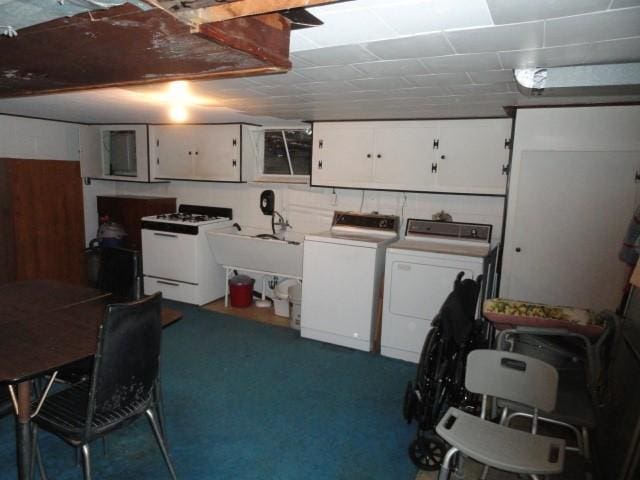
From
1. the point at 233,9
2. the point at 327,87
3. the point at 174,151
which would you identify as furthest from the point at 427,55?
the point at 174,151

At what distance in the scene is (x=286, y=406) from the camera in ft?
9.15

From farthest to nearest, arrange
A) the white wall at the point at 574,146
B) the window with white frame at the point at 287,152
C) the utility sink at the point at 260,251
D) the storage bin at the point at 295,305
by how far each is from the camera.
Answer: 1. the window with white frame at the point at 287,152
2. the utility sink at the point at 260,251
3. the storage bin at the point at 295,305
4. the white wall at the point at 574,146

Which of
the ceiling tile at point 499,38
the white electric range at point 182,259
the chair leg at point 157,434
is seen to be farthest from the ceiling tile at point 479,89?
the white electric range at point 182,259

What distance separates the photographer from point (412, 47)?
5.51 feet

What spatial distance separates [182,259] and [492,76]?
11.8 feet

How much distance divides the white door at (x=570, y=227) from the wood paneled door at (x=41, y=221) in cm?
450

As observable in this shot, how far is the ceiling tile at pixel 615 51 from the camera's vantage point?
157 cm

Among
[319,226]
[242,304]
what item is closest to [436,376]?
[319,226]

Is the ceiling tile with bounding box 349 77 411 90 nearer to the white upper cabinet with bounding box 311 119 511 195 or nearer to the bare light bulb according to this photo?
the white upper cabinet with bounding box 311 119 511 195

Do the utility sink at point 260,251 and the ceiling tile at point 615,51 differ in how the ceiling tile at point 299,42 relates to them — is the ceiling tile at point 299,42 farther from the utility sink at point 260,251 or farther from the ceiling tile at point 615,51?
the utility sink at point 260,251

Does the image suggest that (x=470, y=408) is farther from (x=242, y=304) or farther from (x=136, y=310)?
(x=242, y=304)

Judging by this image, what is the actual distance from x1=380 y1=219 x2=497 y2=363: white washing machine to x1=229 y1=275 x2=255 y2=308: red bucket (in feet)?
5.81

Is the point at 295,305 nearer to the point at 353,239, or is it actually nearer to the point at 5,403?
the point at 353,239

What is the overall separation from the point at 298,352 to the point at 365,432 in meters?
1.18
